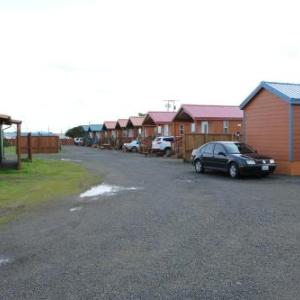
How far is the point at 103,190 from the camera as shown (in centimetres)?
1498

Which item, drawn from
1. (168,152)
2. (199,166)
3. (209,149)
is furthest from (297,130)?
(168,152)

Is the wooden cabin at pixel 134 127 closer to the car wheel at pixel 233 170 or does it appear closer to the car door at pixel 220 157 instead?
the car door at pixel 220 157

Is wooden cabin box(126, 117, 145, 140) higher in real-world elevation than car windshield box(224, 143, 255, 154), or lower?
higher

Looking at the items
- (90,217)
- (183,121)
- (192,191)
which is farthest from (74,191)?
(183,121)

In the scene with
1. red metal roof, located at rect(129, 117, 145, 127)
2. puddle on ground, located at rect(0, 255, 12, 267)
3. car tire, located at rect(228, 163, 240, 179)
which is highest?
red metal roof, located at rect(129, 117, 145, 127)

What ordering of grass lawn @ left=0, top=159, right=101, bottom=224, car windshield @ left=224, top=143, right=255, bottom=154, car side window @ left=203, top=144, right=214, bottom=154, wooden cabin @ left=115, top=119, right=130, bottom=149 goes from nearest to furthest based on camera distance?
grass lawn @ left=0, top=159, right=101, bottom=224, car windshield @ left=224, top=143, right=255, bottom=154, car side window @ left=203, top=144, right=214, bottom=154, wooden cabin @ left=115, top=119, right=130, bottom=149

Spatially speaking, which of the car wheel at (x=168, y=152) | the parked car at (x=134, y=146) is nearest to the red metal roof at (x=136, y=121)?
the parked car at (x=134, y=146)

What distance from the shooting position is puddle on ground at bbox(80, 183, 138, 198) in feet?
46.0

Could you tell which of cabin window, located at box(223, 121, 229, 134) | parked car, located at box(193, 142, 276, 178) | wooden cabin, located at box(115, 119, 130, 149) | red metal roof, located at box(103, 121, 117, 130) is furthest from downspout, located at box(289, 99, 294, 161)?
red metal roof, located at box(103, 121, 117, 130)

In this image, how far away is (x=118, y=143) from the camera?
63375mm

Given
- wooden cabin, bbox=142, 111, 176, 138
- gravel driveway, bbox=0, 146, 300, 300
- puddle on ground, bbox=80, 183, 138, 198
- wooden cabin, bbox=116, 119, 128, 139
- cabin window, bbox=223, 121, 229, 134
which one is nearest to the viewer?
gravel driveway, bbox=0, 146, 300, 300

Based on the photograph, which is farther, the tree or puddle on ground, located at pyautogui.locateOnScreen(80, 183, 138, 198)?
the tree

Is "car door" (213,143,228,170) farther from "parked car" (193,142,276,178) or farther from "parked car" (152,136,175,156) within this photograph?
"parked car" (152,136,175,156)

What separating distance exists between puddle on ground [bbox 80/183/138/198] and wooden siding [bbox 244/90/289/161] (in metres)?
8.27
